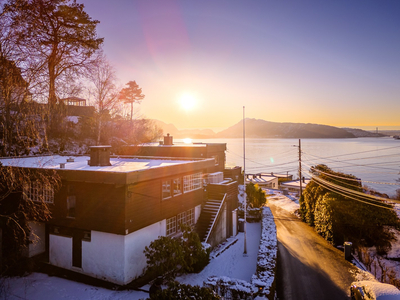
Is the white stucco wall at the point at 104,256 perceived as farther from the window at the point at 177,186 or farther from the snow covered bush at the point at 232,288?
the window at the point at 177,186

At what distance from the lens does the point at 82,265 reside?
542 inches

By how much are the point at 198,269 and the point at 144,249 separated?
3.88m

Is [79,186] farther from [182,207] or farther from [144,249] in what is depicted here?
[182,207]

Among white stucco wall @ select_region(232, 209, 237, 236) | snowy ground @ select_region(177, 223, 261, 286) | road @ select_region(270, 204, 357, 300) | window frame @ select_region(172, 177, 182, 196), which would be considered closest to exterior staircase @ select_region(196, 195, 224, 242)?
snowy ground @ select_region(177, 223, 261, 286)

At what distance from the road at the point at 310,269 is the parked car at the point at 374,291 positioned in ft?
5.60

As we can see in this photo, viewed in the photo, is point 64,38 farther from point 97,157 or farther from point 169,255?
point 169,255

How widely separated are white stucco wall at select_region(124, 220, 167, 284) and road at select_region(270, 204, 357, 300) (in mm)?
8013

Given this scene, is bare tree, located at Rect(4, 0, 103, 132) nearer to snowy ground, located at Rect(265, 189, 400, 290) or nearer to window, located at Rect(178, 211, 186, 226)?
window, located at Rect(178, 211, 186, 226)

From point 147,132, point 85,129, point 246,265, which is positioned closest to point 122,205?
point 246,265

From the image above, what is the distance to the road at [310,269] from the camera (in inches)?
556

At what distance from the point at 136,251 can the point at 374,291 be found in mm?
11614

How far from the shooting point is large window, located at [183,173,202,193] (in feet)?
61.5

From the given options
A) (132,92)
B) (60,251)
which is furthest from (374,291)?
(132,92)

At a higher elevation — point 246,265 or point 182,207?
point 182,207
